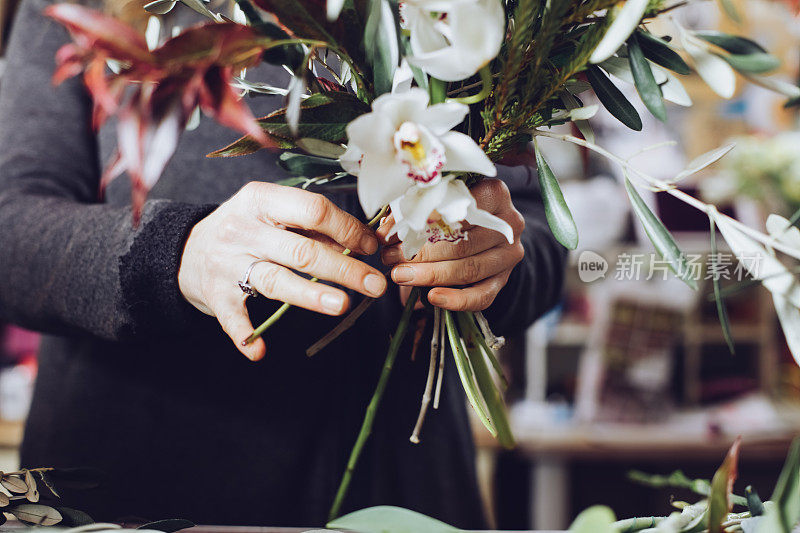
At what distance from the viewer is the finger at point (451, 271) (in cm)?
46

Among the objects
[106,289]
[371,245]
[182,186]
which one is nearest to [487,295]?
[371,245]

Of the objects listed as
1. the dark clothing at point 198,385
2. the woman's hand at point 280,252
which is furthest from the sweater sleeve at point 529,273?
the woman's hand at point 280,252

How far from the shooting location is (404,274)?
0.46m

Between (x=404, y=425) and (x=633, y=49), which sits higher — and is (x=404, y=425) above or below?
below

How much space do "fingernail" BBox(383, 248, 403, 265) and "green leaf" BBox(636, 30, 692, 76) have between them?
0.73ft

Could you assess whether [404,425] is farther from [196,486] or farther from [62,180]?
[62,180]

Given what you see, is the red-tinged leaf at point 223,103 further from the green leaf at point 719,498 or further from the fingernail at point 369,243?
the green leaf at point 719,498

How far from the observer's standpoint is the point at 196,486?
791 millimetres

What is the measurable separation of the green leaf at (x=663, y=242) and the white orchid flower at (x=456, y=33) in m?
0.15

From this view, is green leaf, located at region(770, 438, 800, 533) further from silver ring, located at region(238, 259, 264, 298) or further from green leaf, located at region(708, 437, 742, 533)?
silver ring, located at region(238, 259, 264, 298)

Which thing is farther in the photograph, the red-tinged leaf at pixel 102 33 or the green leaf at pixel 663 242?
the green leaf at pixel 663 242

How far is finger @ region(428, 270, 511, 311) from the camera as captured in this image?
0.46 metres

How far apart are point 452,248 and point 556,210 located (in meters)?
0.08

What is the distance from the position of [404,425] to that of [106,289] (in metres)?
0.44
